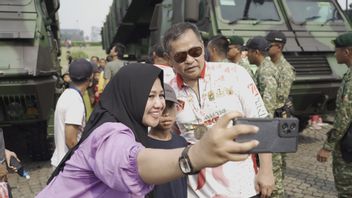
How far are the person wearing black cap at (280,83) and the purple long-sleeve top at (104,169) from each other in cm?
263

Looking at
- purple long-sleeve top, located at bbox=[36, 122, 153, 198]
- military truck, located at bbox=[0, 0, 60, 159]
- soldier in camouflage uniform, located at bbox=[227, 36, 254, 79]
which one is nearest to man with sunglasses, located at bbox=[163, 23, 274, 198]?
purple long-sleeve top, located at bbox=[36, 122, 153, 198]

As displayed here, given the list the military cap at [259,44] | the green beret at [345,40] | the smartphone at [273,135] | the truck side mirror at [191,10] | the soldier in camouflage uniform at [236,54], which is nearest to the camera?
the smartphone at [273,135]

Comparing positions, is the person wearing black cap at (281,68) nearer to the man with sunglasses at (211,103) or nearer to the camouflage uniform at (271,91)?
the camouflage uniform at (271,91)

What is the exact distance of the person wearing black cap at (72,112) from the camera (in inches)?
119

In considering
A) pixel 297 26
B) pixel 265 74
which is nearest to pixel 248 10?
pixel 297 26

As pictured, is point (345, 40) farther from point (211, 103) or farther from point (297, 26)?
point (297, 26)

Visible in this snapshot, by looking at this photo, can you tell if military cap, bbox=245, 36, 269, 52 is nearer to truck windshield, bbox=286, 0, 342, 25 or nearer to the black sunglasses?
the black sunglasses

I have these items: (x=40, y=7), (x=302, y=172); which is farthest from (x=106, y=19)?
(x=302, y=172)

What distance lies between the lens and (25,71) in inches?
182

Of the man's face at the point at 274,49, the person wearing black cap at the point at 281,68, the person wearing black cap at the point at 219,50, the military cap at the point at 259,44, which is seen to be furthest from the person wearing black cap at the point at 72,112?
the man's face at the point at 274,49

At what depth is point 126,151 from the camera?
45.3 inches

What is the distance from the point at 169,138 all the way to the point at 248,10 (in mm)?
4339

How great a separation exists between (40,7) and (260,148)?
5.20 metres

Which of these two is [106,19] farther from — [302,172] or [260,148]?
[260,148]
